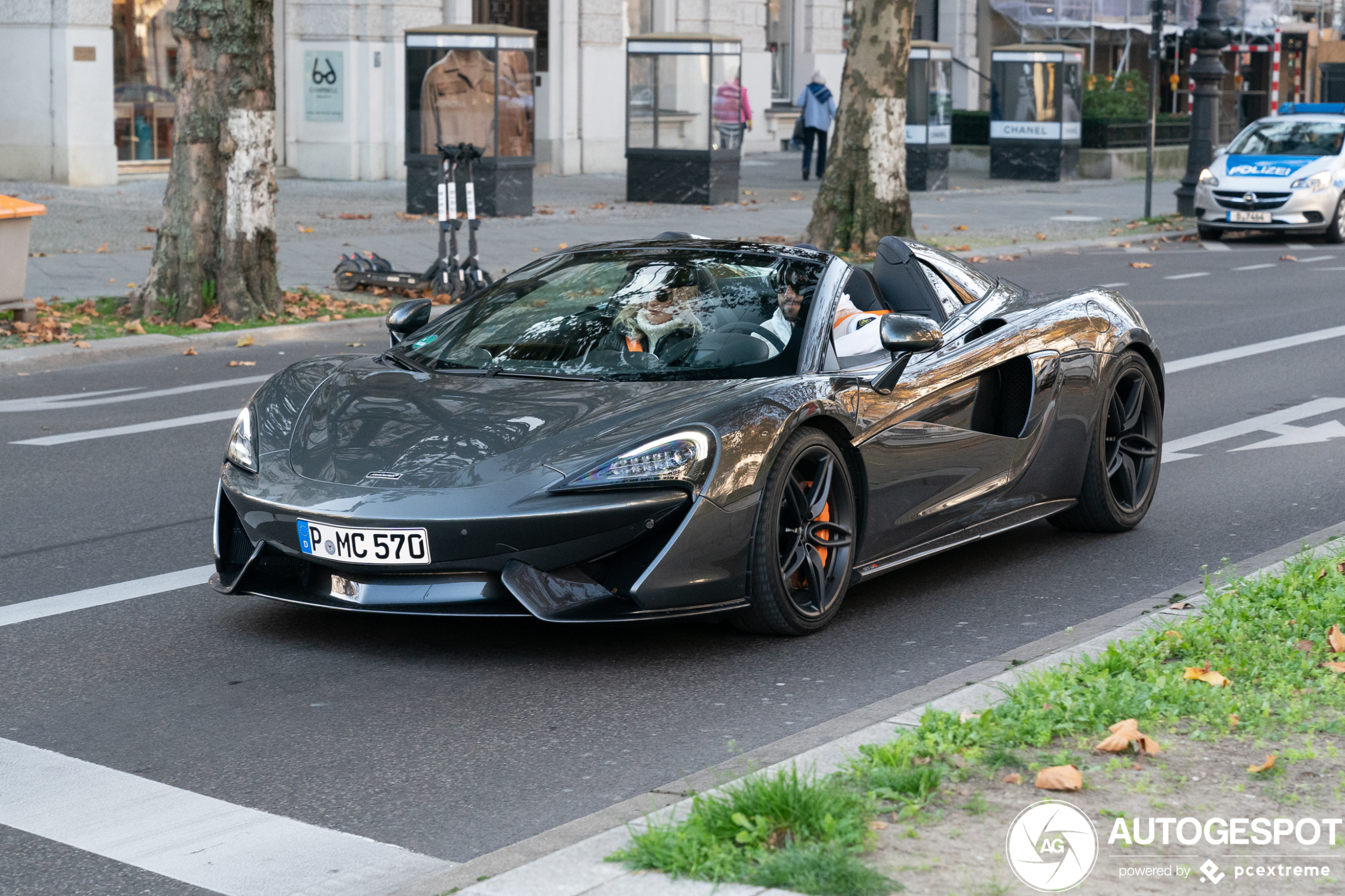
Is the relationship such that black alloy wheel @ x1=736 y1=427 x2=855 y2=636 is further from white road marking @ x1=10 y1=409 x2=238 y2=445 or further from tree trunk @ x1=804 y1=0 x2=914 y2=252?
tree trunk @ x1=804 y1=0 x2=914 y2=252

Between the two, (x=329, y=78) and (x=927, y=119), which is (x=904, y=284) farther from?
(x=927, y=119)

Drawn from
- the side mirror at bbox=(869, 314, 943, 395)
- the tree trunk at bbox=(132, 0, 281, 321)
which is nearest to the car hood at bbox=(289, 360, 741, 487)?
the side mirror at bbox=(869, 314, 943, 395)

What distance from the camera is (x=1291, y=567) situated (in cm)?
598

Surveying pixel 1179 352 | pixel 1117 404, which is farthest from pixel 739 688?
pixel 1179 352

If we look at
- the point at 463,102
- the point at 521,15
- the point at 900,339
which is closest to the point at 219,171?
the point at 463,102

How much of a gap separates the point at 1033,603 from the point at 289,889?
334 cm

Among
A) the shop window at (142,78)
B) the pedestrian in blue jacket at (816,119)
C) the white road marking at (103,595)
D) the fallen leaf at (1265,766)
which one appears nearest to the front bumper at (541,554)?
the white road marking at (103,595)

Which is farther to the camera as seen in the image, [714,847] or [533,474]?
[533,474]

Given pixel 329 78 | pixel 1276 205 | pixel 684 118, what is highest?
pixel 329 78

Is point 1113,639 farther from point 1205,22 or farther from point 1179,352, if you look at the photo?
point 1205,22

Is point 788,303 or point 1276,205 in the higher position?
point 1276,205

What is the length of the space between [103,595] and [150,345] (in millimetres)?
7262

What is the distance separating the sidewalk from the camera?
701 inches

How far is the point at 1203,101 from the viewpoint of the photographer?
86.0ft
